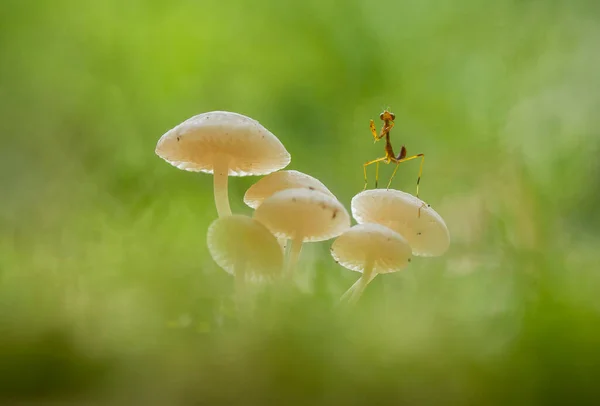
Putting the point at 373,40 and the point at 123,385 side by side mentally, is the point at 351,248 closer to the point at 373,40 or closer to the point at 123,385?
the point at 123,385

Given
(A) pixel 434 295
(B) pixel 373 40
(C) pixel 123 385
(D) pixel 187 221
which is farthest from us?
(B) pixel 373 40

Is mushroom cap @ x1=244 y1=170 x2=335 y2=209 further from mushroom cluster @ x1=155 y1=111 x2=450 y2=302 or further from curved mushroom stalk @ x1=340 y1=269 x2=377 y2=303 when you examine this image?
curved mushroom stalk @ x1=340 y1=269 x2=377 y2=303

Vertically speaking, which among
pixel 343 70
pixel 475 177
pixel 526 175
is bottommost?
pixel 526 175

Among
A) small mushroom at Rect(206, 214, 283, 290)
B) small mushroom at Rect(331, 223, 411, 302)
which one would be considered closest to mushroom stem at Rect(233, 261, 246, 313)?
small mushroom at Rect(206, 214, 283, 290)

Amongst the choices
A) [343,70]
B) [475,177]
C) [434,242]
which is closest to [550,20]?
[475,177]

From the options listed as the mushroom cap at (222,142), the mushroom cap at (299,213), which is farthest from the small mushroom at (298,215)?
the mushroom cap at (222,142)

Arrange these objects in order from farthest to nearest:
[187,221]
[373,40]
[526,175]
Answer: [373,40] → [526,175] → [187,221]

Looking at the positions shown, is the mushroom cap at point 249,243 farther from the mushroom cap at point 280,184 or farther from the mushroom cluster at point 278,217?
the mushroom cap at point 280,184
